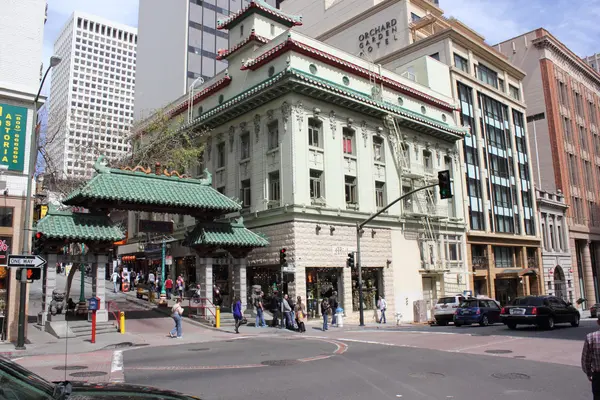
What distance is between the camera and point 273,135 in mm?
31375

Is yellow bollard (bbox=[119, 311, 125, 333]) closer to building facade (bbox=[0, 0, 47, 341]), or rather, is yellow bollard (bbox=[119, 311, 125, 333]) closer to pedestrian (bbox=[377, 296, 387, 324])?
building facade (bbox=[0, 0, 47, 341])

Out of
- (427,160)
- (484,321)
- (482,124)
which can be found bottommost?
(484,321)

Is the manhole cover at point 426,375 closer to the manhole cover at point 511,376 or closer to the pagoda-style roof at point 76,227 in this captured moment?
the manhole cover at point 511,376

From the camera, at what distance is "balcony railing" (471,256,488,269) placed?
41.8 metres

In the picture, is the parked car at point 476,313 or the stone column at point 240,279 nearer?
the parked car at point 476,313

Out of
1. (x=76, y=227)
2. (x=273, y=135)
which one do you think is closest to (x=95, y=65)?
(x=273, y=135)

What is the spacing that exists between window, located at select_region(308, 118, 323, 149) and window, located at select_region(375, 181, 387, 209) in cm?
596

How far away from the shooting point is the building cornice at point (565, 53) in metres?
56.3

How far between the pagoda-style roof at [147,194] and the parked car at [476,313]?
13.6 m

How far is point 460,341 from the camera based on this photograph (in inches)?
722

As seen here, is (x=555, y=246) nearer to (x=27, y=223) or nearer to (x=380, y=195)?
(x=380, y=195)

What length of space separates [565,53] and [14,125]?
61737 millimetres

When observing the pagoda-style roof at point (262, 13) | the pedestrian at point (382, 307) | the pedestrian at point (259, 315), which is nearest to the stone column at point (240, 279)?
the pedestrian at point (259, 315)

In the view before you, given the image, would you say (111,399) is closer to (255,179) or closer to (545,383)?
(545,383)
